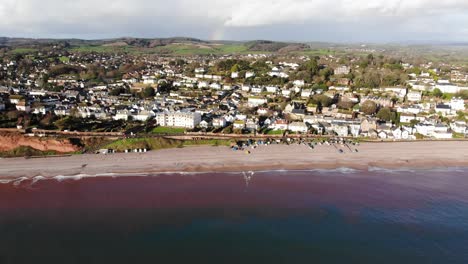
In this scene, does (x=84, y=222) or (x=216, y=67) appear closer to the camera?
(x=84, y=222)

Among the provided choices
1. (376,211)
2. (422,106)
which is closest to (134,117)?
(376,211)

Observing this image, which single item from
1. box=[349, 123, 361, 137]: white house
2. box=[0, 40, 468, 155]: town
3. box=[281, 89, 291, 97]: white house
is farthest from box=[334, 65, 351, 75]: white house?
box=[349, 123, 361, 137]: white house

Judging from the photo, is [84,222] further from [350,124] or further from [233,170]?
[350,124]

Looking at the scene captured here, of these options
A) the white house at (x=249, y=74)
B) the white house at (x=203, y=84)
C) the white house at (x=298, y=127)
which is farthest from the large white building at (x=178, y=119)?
the white house at (x=249, y=74)

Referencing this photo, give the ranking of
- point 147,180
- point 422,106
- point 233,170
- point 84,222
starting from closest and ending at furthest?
1. point 84,222
2. point 147,180
3. point 233,170
4. point 422,106

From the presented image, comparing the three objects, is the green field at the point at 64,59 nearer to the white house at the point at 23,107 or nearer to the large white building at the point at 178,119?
the white house at the point at 23,107

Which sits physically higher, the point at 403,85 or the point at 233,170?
the point at 403,85

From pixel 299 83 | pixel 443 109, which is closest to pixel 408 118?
pixel 443 109
